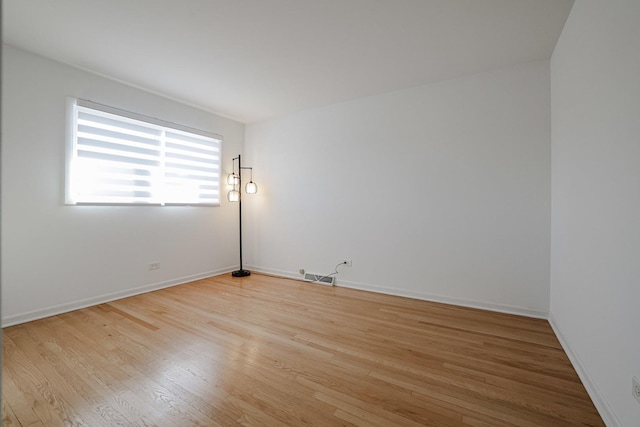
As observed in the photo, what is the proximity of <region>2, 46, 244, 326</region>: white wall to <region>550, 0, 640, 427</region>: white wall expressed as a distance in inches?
174

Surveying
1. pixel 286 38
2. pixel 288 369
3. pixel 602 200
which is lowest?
pixel 288 369

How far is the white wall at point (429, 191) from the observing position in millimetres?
3123

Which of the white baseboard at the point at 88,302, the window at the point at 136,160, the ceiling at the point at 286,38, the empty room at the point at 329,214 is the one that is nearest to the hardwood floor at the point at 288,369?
the empty room at the point at 329,214

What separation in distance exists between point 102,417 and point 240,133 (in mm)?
4283

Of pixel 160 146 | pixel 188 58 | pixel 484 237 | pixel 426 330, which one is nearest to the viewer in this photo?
pixel 426 330

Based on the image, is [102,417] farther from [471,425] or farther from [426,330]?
[426,330]

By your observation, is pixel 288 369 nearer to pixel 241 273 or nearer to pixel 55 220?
pixel 241 273

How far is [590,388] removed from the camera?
6.48ft

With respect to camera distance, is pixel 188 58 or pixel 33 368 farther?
pixel 188 58

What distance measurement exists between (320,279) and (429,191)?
1939mm

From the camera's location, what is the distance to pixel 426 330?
9.31ft

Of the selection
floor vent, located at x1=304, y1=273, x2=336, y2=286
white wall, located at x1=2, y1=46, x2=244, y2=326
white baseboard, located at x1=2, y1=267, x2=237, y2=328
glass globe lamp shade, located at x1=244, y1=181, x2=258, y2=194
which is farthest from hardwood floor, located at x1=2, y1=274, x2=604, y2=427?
glass globe lamp shade, located at x1=244, y1=181, x2=258, y2=194

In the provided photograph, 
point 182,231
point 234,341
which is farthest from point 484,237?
point 182,231

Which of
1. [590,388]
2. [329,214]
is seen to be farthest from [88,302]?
[590,388]
